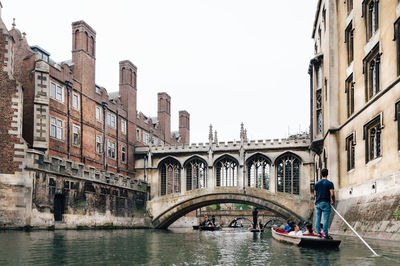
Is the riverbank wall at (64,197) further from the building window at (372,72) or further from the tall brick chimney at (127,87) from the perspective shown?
the building window at (372,72)

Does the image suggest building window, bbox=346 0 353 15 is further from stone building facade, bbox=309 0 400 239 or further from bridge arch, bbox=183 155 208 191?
bridge arch, bbox=183 155 208 191

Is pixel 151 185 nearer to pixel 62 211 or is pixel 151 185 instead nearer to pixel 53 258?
pixel 62 211

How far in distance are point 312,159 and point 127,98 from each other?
57.9 feet

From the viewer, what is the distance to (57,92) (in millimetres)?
33469

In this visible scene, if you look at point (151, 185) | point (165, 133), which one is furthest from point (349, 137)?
point (165, 133)

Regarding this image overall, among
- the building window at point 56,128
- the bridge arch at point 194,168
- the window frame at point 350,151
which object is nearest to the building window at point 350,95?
the window frame at point 350,151

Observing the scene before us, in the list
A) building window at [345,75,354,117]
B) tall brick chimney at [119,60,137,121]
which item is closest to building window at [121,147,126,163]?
tall brick chimney at [119,60,137,121]

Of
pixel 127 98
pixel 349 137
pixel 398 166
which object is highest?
pixel 127 98

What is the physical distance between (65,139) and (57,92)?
3.31 meters

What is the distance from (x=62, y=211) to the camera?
29.2 meters

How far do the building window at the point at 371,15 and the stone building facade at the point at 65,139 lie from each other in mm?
18083

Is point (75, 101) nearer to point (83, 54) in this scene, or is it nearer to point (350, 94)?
point (83, 54)

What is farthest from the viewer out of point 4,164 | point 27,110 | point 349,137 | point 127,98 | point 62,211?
point 127,98

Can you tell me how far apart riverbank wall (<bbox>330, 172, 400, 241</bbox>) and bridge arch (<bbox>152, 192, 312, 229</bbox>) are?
15221mm
